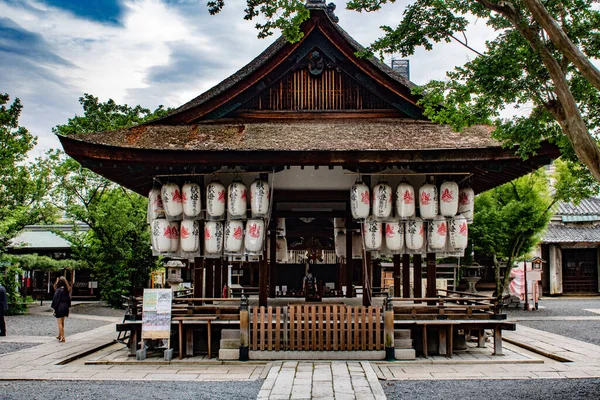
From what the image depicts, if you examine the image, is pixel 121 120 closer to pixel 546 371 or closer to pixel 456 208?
pixel 456 208

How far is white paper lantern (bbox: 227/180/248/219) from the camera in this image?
464 inches

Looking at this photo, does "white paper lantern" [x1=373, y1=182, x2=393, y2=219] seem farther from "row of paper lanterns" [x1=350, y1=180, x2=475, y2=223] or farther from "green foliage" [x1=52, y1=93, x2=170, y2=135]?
"green foliage" [x1=52, y1=93, x2=170, y2=135]

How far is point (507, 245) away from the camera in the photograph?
2398cm

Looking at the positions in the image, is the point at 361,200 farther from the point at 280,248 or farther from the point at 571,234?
the point at 571,234

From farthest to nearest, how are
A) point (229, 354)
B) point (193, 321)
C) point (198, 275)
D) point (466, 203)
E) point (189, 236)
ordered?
point (198, 275), point (466, 203), point (189, 236), point (193, 321), point (229, 354)

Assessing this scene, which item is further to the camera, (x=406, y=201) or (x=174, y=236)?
(x=174, y=236)

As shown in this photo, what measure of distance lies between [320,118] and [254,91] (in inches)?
71.5

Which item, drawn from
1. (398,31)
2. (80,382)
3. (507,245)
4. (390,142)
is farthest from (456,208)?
(507,245)

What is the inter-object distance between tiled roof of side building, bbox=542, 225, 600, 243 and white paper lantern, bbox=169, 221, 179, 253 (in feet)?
87.5

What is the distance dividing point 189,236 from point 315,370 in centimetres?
413

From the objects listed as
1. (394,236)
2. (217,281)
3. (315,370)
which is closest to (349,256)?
(217,281)

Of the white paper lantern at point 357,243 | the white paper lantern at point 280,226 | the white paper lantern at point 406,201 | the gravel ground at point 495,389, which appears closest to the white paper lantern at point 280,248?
the white paper lantern at point 280,226

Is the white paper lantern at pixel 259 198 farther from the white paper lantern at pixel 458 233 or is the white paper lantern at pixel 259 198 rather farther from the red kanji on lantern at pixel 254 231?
the white paper lantern at pixel 458 233

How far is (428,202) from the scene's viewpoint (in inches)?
463
